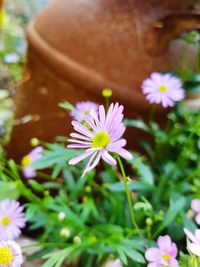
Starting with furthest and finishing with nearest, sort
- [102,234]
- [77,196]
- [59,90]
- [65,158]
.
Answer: [59,90]
[77,196]
[102,234]
[65,158]

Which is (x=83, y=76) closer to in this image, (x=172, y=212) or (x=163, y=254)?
(x=172, y=212)

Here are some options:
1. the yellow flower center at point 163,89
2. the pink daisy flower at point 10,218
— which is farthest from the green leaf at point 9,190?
the yellow flower center at point 163,89

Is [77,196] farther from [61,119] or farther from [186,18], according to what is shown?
[186,18]

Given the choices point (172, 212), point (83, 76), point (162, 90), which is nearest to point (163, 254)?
point (172, 212)

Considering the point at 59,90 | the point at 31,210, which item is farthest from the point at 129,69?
the point at 31,210

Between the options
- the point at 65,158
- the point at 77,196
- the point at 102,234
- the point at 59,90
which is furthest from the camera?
the point at 59,90
